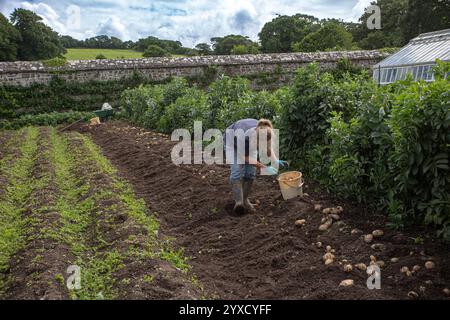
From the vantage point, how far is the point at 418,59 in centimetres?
1812

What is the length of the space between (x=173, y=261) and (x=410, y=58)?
16.4 meters

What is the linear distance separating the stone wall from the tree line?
536cm

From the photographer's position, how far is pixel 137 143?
45.3 feet

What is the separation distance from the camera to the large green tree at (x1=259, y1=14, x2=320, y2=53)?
168 feet

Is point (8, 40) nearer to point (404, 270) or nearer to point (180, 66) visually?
point (180, 66)

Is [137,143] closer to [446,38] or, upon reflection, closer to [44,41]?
[446,38]

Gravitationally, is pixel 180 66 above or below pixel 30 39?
below

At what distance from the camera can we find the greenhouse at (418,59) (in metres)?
17.3

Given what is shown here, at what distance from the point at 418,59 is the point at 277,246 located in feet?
49.5

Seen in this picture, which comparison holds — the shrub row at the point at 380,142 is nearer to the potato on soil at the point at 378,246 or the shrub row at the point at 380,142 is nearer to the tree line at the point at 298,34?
the potato on soil at the point at 378,246

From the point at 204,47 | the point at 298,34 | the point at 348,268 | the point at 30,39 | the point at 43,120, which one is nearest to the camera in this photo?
the point at 348,268

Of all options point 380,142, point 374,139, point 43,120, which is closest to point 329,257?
point 380,142

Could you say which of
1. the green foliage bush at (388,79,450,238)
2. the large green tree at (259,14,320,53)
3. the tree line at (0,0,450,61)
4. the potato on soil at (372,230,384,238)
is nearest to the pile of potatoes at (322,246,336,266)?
the potato on soil at (372,230,384,238)

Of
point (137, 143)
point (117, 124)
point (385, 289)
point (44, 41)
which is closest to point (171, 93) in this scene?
point (137, 143)
